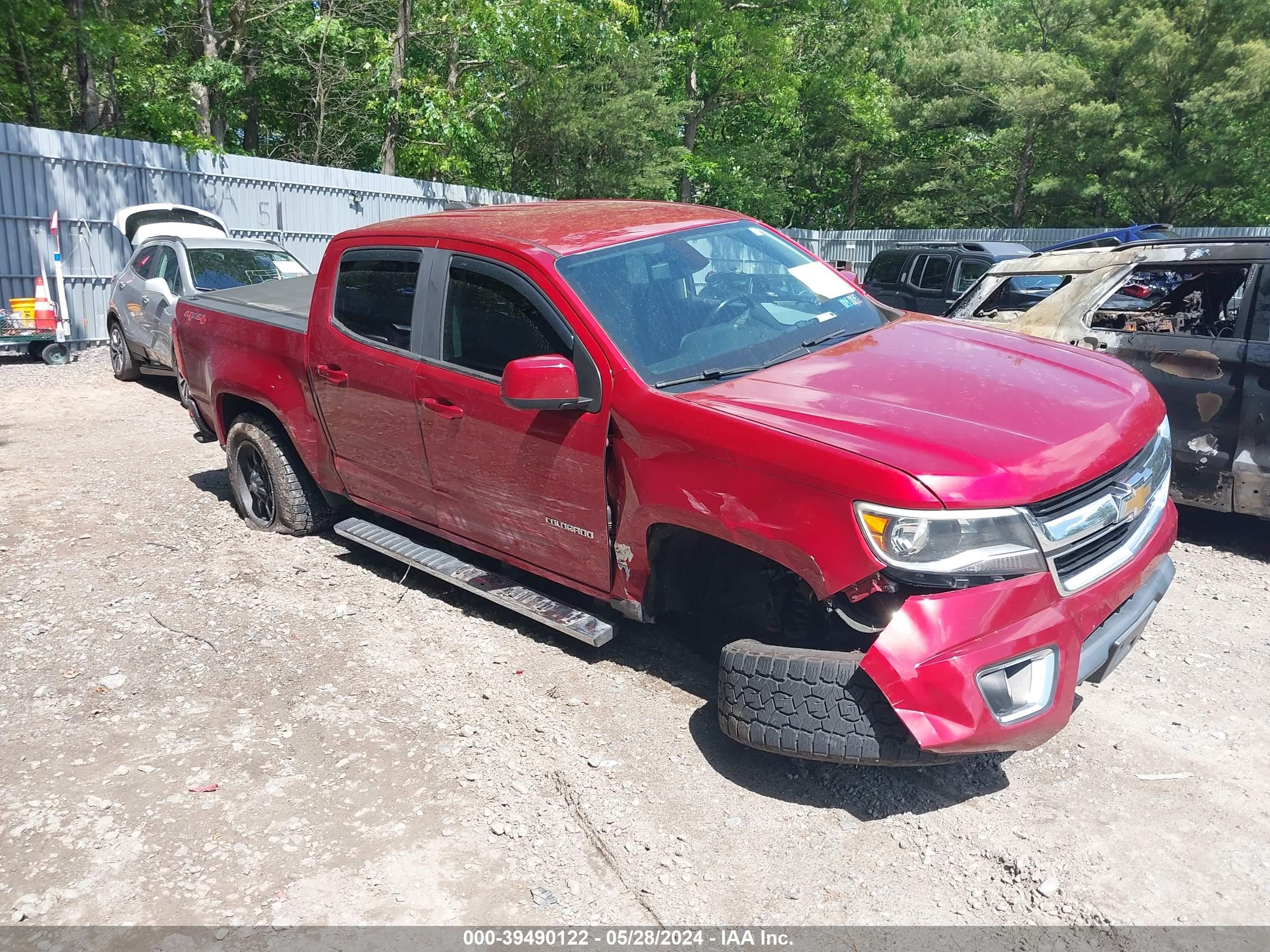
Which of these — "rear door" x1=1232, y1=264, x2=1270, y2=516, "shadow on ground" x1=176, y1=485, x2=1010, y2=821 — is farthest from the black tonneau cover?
"rear door" x1=1232, y1=264, x2=1270, y2=516

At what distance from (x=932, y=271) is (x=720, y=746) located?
11320 mm

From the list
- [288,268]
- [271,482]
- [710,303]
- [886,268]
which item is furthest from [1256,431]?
[886,268]

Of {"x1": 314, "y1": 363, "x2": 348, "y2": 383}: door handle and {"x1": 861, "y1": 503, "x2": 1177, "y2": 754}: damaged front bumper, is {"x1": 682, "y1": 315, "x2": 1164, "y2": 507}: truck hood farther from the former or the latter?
{"x1": 314, "y1": 363, "x2": 348, "y2": 383}: door handle

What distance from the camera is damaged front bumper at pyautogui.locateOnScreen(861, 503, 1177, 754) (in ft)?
9.09

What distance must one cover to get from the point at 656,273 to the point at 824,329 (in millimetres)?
754

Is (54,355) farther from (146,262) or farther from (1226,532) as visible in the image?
(1226,532)

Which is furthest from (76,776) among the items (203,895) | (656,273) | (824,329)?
(824,329)

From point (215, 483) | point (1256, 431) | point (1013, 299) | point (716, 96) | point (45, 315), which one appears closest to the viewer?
point (1256, 431)

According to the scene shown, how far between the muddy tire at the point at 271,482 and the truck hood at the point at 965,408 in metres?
3.12

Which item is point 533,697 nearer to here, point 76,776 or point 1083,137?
point 76,776

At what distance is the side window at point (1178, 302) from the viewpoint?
18.5 feet

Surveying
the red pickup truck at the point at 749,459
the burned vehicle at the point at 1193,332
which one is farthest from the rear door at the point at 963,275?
the red pickup truck at the point at 749,459

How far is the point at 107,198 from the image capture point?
13.4 m

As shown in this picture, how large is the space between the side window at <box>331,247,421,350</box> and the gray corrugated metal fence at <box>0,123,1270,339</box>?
395 inches
